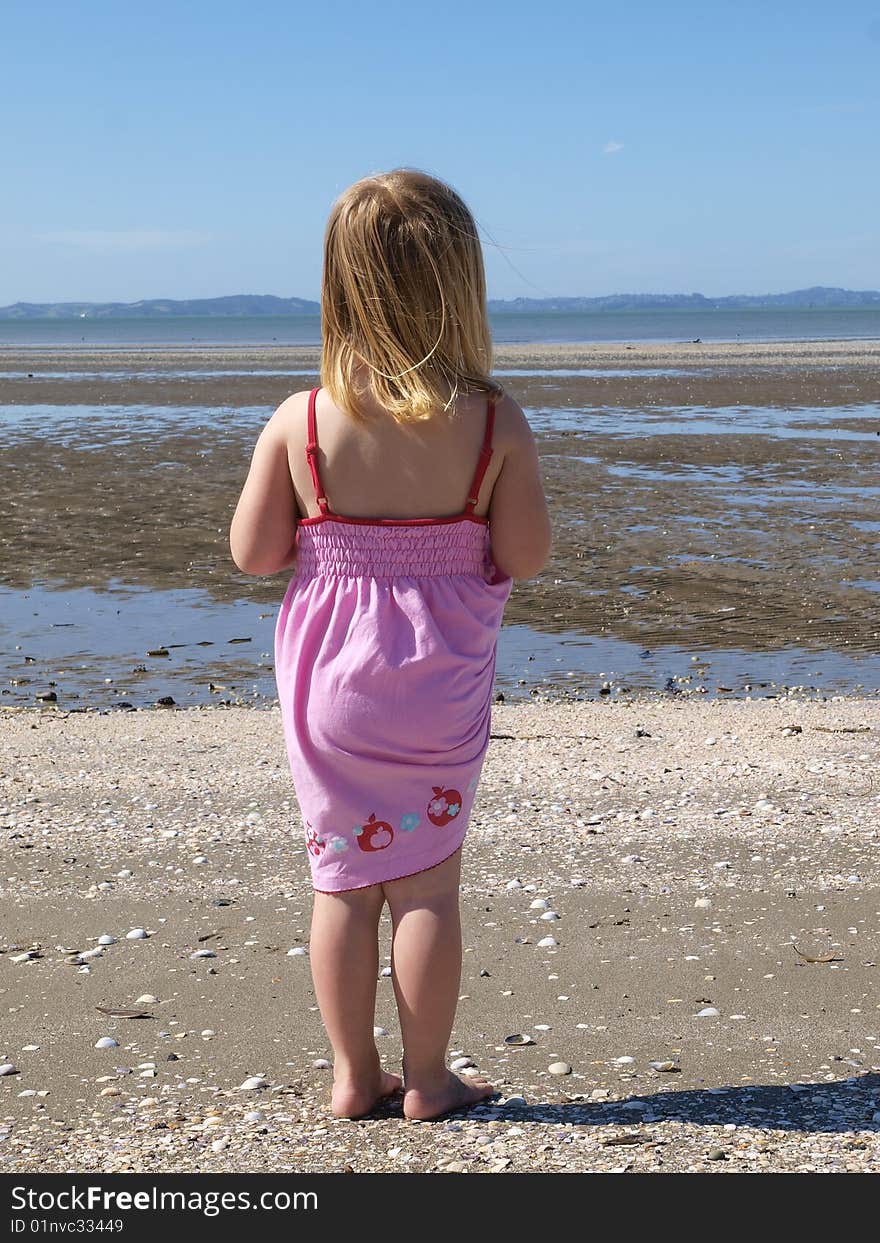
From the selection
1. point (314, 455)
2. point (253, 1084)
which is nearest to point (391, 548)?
point (314, 455)

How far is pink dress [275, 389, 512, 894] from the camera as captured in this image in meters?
3.21

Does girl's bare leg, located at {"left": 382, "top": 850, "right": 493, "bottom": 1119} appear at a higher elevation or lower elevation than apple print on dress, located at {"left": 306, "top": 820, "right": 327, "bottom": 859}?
lower

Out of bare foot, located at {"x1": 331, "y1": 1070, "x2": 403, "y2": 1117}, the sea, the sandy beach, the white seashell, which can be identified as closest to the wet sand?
the sandy beach

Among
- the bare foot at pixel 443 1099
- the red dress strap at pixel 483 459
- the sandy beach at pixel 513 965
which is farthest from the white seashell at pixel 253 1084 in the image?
the red dress strap at pixel 483 459

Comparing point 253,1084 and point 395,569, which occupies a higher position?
point 395,569

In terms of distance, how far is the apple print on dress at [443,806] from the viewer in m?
3.28

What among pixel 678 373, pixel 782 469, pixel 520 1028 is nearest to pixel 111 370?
pixel 678 373

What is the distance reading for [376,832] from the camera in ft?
10.7

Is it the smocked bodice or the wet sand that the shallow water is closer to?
the wet sand

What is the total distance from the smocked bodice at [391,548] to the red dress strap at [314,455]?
0.15 feet

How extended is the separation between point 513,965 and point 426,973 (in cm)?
118

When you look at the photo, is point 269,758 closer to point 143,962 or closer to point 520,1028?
point 143,962

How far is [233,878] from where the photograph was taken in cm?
525

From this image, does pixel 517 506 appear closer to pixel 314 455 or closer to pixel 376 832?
pixel 314 455
